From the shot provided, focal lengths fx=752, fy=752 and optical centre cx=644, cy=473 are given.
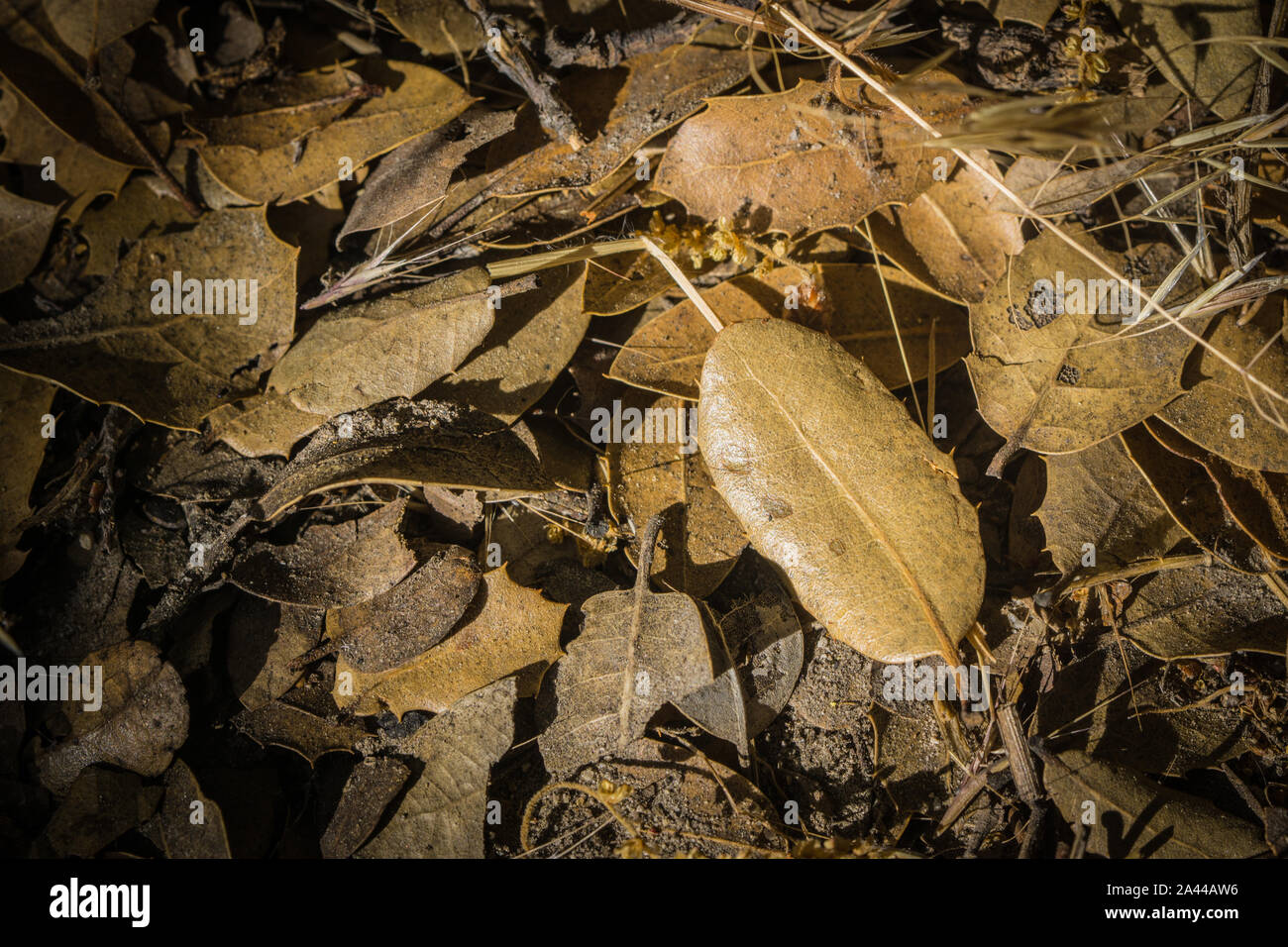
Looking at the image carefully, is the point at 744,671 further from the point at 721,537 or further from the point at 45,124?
the point at 45,124

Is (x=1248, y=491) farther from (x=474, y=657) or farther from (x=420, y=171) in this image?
(x=420, y=171)

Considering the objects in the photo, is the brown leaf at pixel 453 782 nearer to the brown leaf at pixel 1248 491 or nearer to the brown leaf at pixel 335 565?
the brown leaf at pixel 335 565

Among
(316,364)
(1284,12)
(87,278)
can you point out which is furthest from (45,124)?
(1284,12)

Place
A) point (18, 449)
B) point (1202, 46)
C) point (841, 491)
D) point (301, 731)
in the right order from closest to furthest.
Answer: point (841, 491)
point (1202, 46)
point (301, 731)
point (18, 449)

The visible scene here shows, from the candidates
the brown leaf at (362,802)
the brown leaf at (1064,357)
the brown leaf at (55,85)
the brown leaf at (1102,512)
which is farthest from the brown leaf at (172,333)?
the brown leaf at (1102,512)

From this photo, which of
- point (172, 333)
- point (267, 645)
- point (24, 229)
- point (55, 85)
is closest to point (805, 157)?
point (172, 333)

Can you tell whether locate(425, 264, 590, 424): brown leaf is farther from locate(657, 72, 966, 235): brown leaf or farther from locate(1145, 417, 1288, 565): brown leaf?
locate(1145, 417, 1288, 565): brown leaf
